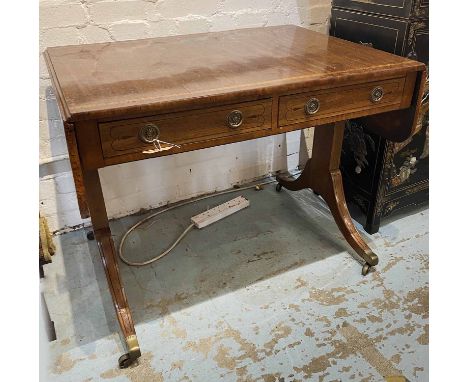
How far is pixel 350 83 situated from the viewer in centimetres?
133

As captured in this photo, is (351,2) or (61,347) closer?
(61,347)

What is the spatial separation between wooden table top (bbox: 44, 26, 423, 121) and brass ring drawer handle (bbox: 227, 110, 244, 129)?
5 centimetres

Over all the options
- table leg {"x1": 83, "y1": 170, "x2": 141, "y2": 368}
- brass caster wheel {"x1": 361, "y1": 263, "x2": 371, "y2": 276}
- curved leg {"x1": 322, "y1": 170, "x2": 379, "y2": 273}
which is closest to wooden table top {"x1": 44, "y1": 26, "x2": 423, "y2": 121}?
table leg {"x1": 83, "y1": 170, "x2": 141, "y2": 368}

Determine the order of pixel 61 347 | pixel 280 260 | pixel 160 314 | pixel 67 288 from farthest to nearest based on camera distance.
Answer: pixel 280 260 < pixel 67 288 < pixel 160 314 < pixel 61 347

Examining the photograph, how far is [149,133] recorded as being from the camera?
3.72ft

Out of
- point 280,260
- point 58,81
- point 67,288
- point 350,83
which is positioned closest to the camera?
point 58,81

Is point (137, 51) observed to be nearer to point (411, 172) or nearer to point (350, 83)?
point (350, 83)

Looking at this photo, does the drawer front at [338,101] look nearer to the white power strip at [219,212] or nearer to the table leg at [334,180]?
the table leg at [334,180]

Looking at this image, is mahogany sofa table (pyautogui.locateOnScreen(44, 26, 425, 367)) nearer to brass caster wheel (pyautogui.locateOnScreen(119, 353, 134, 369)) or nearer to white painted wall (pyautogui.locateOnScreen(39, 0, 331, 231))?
brass caster wheel (pyautogui.locateOnScreen(119, 353, 134, 369))

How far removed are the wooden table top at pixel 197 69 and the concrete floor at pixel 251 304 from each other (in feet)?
2.68

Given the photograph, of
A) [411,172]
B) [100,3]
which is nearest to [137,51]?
A: [100,3]

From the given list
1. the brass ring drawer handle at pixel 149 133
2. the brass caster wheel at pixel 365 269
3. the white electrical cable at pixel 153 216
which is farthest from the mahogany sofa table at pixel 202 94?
the brass caster wheel at pixel 365 269

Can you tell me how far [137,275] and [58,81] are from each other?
87cm

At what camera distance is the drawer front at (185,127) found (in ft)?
3.64
